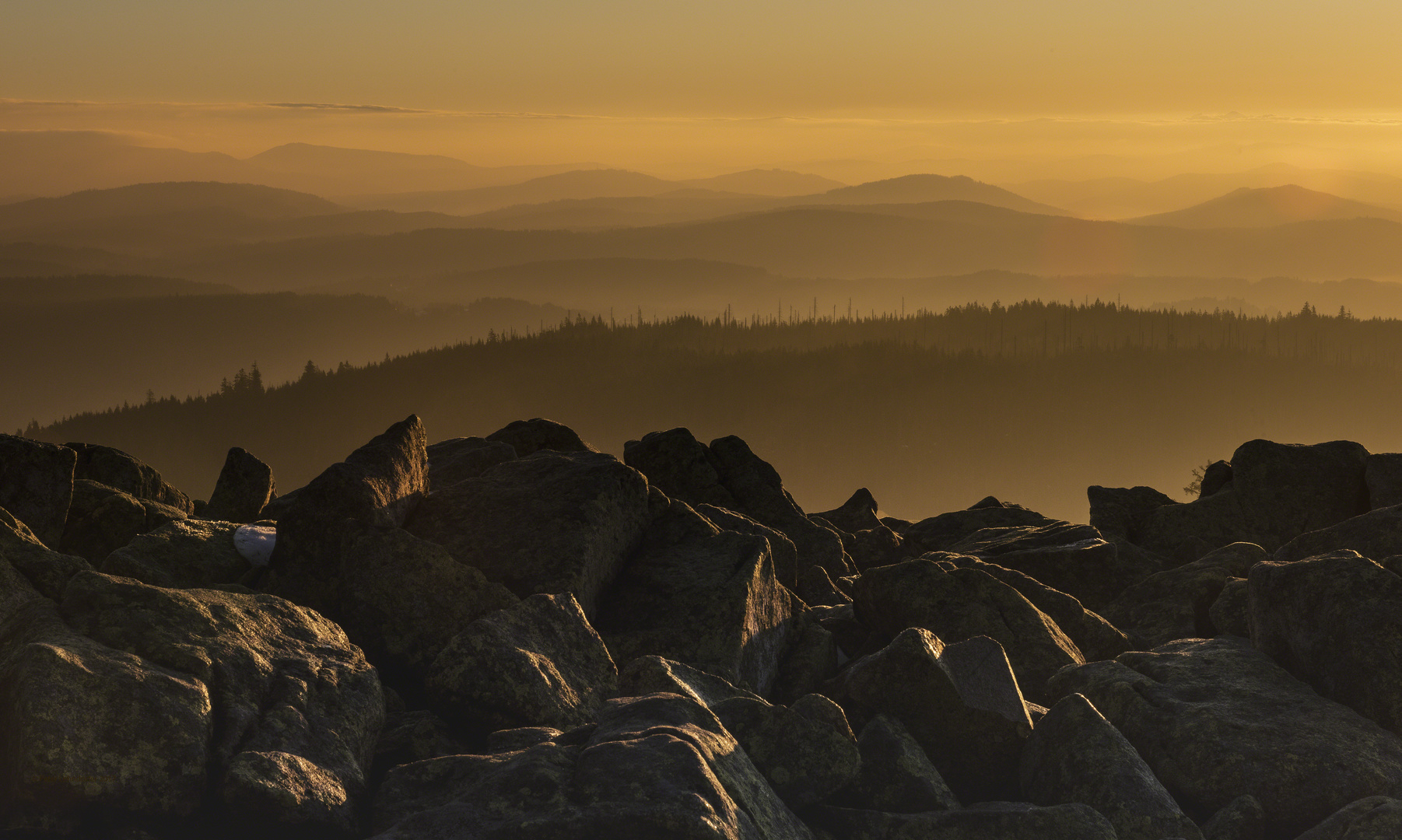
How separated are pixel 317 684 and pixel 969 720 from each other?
7033 millimetres

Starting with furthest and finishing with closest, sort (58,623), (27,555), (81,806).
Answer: (27,555) → (58,623) → (81,806)

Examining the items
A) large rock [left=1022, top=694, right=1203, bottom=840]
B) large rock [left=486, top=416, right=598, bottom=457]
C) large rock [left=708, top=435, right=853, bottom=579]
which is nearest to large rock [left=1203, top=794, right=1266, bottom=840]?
large rock [left=1022, top=694, right=1203, bottom=840]

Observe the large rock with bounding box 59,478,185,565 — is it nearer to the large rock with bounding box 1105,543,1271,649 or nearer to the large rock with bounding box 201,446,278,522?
the large rock with bounding box 201,446,278,522

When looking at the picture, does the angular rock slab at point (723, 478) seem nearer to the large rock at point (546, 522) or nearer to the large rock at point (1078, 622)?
the large rock at point (1078, 622)

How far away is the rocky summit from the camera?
A: 932 centimetres

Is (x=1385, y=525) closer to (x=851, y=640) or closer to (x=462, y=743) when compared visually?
(x=851, y=640)

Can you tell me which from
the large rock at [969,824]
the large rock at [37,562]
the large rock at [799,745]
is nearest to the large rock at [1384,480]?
the large rock at [969,824]

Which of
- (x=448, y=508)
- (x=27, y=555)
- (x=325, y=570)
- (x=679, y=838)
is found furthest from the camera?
(x=448, y=508)

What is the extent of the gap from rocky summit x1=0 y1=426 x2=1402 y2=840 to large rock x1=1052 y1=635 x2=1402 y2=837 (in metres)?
0.04

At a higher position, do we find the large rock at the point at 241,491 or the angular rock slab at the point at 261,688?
the angular rock slab at the point at 261,688

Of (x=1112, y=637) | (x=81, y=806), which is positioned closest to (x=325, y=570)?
(x=81, y=806)

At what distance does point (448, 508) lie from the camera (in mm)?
17031

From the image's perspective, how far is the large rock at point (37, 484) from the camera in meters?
17.2

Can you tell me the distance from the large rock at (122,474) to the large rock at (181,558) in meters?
8.41
